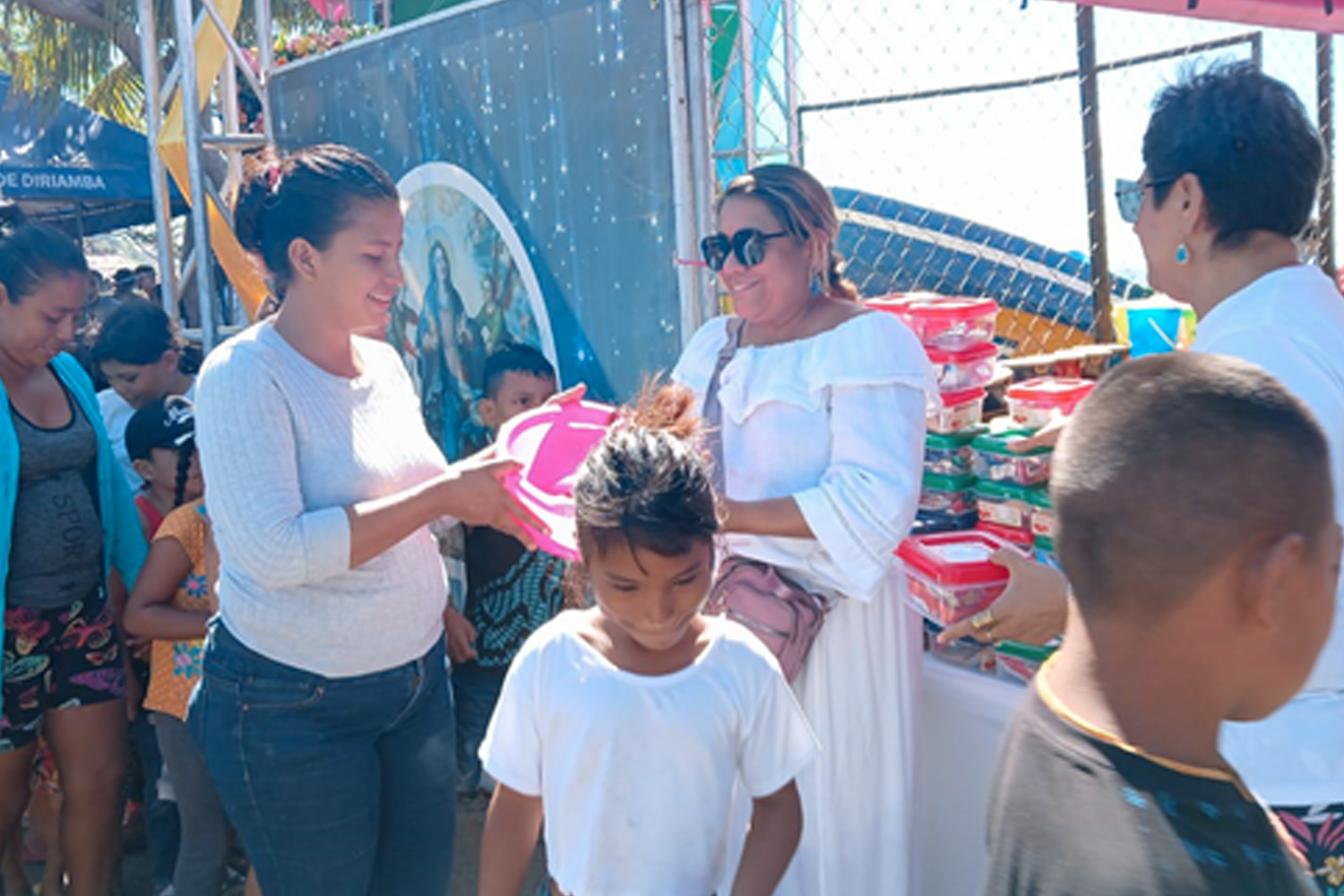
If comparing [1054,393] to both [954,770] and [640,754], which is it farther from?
[640,754]

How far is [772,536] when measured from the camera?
254 cm

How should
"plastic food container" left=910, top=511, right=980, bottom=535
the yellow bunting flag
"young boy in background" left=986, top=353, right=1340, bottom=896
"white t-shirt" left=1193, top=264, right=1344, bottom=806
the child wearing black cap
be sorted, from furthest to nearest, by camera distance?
1. the yellow bunting flag
2. the child wearing black cap
3. "plastic food container" left=910, top=511, right=980, bottom=535
4. "white t-shirt" left=1193, top=264, right=1344, bottom=806
5. "young boy in background" left=986, top=353, right=1340, bottom=896

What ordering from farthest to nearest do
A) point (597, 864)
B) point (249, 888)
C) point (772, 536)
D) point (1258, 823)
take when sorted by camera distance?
point (249, 888) < point (772, 536) < point (597, 864) < point (1258, 823)

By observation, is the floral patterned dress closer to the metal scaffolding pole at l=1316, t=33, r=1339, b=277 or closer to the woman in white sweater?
the woman in white sweater

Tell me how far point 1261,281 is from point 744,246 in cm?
110

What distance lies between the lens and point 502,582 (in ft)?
12.5

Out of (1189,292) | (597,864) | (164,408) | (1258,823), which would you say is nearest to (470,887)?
(164,408)

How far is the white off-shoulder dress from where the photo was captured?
2.45 metres

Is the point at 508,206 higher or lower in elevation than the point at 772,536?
higher

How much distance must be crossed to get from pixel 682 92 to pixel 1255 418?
239 cm

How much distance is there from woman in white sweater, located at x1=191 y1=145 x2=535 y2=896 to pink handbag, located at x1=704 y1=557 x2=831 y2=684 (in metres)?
0.55

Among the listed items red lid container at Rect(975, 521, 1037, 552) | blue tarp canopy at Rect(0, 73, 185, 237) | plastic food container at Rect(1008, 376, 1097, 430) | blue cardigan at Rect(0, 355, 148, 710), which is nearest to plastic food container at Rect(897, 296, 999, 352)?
plastic food container at Rect(1008, 376, 1097, 430)

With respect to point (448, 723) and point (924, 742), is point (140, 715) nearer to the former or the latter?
point (448, 723)

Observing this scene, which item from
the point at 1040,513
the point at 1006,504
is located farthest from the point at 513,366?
the point at 1040,513
